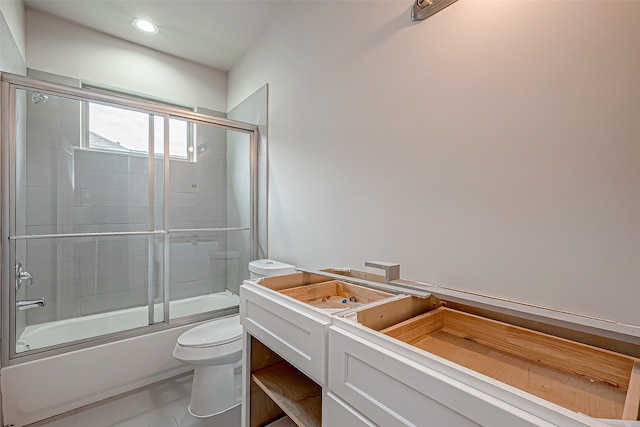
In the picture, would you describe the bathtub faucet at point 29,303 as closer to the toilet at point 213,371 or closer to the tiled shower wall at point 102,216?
the tiled shower wall at point 102,216

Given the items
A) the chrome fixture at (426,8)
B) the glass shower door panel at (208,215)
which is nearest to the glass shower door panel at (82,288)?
the glass shower door panel at (208,215)

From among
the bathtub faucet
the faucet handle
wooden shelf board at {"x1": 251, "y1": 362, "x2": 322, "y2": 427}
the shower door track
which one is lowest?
wooden shelf board at {"x1": 251, "y1": 362, "x2": 322, "y2": 427}

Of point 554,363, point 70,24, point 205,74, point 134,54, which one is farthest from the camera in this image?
point 205,74

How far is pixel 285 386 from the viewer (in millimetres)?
1226

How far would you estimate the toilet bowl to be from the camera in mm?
1675

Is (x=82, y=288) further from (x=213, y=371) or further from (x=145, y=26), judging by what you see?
(x=145, y=26)

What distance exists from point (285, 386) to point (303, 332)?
497 mm

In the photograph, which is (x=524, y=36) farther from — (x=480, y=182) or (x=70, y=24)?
(x=70, y=24)

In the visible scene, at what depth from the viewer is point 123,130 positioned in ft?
7.36

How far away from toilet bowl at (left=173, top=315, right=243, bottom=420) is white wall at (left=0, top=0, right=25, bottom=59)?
7.12 feet

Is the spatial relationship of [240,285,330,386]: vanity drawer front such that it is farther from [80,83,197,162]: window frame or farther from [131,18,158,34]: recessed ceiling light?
[131,18,158,34]: recessed ceiling light

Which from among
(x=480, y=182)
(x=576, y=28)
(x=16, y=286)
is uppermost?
(x=576, y=28)

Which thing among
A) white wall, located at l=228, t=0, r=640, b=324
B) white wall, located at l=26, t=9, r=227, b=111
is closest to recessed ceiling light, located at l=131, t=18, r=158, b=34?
white wall, located at l=26, t=9, r=227, b=111

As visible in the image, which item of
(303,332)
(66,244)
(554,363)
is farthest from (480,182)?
(66,244)
